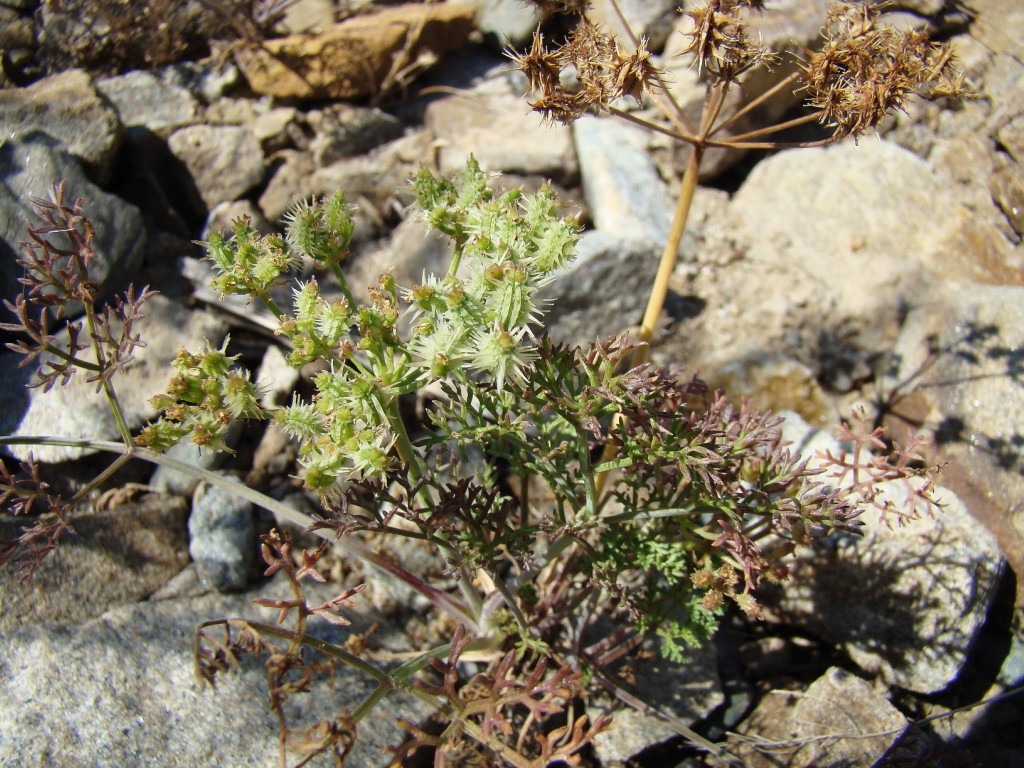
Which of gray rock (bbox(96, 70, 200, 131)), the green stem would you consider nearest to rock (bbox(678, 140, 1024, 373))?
the green stem

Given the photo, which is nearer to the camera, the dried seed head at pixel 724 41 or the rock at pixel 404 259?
the dried seed head at pixel 724 41

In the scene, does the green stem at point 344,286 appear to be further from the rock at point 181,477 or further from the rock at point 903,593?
the rock at point 903,593

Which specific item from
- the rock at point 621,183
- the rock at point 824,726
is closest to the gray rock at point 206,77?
the rock at point 621,183

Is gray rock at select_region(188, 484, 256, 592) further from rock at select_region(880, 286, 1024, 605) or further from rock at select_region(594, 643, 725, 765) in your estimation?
rock at select_region(880, 286, 1024, 605)

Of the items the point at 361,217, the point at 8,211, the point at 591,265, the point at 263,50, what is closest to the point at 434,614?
the point at 591,265

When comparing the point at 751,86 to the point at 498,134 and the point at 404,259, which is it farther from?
the point at 404,259

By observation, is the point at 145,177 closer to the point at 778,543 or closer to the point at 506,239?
the point at 506,239
